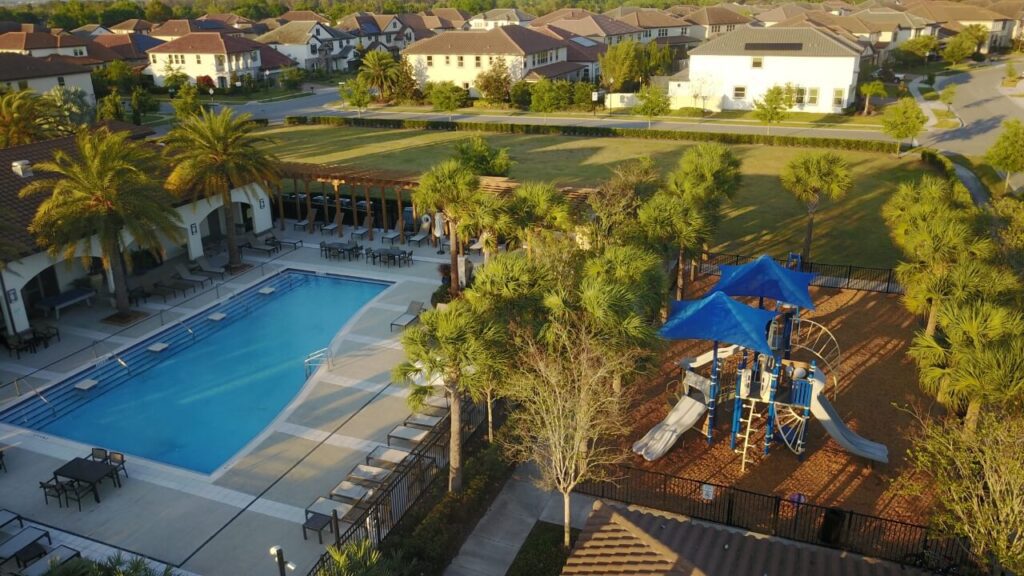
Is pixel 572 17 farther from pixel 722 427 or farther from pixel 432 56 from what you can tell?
pixel 722 427

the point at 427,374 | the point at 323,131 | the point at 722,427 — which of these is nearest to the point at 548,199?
the point at 722,427

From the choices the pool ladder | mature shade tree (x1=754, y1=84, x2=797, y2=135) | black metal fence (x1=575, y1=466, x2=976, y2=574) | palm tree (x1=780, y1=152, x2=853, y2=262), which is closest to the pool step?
the pool ladder

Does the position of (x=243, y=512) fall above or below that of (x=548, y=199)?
below

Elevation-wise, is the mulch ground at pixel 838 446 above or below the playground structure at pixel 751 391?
below

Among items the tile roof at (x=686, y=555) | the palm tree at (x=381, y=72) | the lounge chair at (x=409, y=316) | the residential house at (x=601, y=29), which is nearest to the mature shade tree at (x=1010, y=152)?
the lounge chair at (x=409, y=316)

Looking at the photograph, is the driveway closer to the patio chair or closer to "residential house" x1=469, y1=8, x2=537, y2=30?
the patio chair

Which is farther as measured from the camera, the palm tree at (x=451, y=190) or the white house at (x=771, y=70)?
the white house at (x=771, y=70)

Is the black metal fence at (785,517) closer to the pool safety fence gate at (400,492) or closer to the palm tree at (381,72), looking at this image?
the pool safety fence gate at (400,492)
